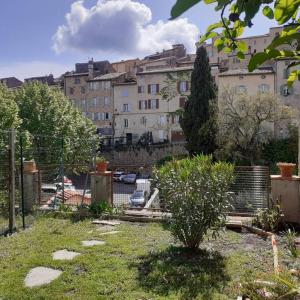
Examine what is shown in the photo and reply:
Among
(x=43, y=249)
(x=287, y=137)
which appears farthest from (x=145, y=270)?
(x=287, y=137)

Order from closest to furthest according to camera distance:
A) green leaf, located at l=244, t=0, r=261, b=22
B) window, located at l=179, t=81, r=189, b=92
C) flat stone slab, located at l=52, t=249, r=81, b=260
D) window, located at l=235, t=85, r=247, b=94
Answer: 1. green leaf, located at l=244, t=0, r=261, b=22
2. flat stone slab, located at l=52, t=249, r=81, b=260
3. window, located at l=235, t=85, r=247, b=94
4. window, located at l=179, t=81, r=189, b=92

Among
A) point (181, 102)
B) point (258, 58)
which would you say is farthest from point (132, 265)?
point (181, 102)

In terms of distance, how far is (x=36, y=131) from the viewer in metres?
32.4

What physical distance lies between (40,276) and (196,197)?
2.73 metres

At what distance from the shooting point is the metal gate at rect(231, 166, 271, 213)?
10.6m

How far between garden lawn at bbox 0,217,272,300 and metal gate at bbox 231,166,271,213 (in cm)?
194

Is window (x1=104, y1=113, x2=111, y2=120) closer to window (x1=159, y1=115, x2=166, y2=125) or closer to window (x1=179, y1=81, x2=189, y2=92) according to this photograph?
window (x1=159, y1=115, x2=166, y2=125)

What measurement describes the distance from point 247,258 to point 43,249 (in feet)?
11.8

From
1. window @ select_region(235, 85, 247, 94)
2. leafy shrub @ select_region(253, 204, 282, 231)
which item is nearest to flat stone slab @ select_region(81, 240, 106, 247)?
leafy shrub @ select_region(253, 204, 282, 231)

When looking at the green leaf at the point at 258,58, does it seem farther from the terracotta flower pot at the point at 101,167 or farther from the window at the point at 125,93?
the window at the point at 125,93

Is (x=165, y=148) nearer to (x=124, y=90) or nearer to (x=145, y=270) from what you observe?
(x=124, y=90)

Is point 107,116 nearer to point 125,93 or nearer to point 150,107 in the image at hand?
point 125,93

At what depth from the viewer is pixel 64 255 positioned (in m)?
7.11

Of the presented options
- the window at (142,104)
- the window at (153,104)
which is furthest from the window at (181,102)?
the window at (142,104)
